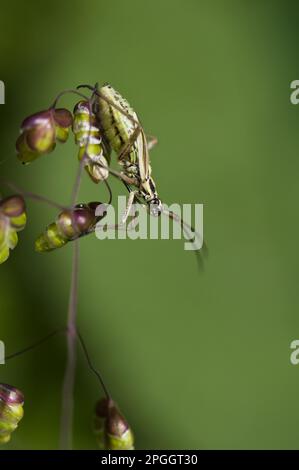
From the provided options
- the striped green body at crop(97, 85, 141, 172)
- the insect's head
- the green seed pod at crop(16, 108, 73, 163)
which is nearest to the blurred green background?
the insect's head

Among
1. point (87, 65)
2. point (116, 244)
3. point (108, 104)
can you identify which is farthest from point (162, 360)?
point (108, 104)

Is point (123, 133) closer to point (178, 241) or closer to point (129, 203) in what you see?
point (129, 203)

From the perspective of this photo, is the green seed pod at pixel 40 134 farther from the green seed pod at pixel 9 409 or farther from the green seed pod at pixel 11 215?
the green seed pod at pixel 9 409

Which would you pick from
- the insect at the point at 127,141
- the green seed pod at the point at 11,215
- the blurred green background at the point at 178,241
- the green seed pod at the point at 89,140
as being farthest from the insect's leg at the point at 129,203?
the blurred green background at the point at 178,241

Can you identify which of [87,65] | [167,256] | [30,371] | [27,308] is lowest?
[30,371]

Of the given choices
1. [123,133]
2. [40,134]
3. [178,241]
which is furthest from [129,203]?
[178,241]

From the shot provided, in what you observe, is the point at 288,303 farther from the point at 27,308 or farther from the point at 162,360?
the point at 27,308
